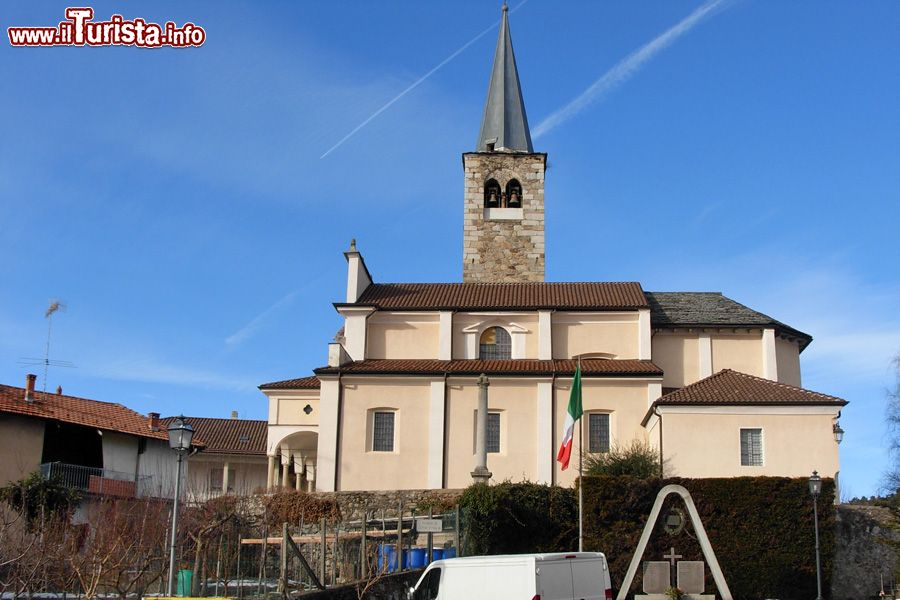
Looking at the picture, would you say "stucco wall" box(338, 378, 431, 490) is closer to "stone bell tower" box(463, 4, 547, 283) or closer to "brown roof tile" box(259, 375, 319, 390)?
"brown roof tile" box(259, 375, 319, 390)

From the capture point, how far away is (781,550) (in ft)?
96.7

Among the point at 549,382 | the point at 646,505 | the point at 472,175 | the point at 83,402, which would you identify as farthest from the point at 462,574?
the point at 472,175

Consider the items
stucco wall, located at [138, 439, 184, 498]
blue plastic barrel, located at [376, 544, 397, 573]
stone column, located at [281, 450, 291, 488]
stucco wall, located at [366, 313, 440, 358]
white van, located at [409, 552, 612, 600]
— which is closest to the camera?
white van, located at [409, 552, 612, 600]

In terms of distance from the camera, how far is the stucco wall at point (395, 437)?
38.7 m

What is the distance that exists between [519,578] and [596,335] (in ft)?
79.7

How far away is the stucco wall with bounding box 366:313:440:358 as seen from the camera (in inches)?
1686

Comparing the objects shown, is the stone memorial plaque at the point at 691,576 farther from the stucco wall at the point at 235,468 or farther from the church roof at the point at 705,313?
the stucco wall at the point at 235,468

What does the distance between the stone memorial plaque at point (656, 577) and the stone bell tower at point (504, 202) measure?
91.0 feet

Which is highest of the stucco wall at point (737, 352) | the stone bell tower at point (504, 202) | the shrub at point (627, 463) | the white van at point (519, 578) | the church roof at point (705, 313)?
the stone bell tower at point (504, 202)

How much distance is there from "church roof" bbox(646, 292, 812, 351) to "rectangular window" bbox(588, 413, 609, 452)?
520cm

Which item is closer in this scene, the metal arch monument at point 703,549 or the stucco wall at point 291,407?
the metal arch monument at point 703,549

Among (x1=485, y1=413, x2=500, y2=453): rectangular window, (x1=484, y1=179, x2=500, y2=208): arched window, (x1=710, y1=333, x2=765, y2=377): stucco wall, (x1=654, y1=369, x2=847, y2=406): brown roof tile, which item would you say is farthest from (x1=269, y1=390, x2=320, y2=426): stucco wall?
(x1=710, y1=333, x2=765, y2=377): stucco wall

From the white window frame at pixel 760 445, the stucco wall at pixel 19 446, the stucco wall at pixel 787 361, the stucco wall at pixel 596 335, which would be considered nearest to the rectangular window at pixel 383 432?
the stucco wall at pixel 596 335

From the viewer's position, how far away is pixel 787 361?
1671 inches
